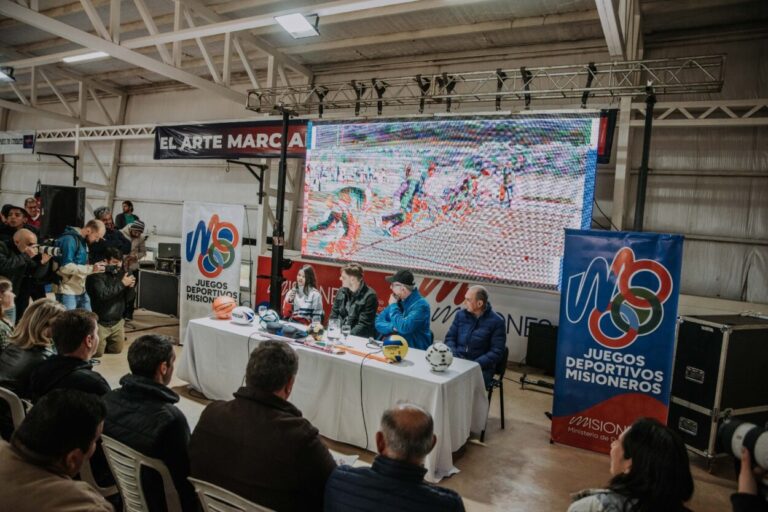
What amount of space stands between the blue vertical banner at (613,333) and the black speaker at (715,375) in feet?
1.38

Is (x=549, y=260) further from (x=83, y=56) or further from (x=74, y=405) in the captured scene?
(x=83, y=56)

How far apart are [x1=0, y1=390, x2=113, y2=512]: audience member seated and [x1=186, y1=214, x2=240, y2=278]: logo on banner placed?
13.6 ft

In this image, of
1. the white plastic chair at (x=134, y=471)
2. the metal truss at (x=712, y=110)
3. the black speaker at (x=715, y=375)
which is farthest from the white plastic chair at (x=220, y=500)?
the metal truss at (x=712, y=110)

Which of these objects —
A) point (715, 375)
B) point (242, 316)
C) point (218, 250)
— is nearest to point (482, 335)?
point (715, 375)

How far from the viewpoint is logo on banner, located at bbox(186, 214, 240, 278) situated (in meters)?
5.39

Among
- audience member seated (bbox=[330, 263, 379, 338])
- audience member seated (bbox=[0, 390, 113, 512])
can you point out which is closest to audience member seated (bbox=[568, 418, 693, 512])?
audience member seated (bbox=[0, 390, 113, 512])

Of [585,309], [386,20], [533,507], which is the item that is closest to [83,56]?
[386,20]

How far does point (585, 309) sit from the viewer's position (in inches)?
145

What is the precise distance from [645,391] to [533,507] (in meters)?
1.28

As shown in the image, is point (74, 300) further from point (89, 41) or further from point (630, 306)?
point (630, 306)

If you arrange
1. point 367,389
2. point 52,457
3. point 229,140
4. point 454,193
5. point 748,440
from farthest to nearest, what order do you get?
point 229,140 < point 454,193 < point 367,389 < point 748,440 < point 52,457

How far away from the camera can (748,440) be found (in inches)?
58.2

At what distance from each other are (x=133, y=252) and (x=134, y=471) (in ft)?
18.9

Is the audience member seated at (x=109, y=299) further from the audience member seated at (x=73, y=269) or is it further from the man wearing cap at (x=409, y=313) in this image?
the man wearing cap at (x=409, y=313)
